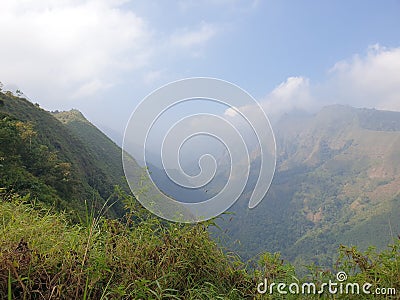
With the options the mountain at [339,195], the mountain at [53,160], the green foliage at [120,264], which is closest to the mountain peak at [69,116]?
the mountain at [53,160]

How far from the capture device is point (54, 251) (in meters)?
1.98

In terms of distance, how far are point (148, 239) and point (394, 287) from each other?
1.50 metres

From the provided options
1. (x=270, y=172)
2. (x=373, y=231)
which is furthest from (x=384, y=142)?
(x=270, y=172)

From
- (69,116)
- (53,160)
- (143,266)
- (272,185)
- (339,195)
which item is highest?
(69,116)

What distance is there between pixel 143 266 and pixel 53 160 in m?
17.9

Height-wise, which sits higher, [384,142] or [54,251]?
[384,142]

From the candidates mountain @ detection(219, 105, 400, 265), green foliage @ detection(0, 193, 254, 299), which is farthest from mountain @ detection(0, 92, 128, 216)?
mountain @ detection(219, 105, 400, 265)

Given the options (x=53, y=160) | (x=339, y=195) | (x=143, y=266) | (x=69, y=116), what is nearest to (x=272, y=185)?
(x=53, y=160)

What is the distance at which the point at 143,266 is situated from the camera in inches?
77.5

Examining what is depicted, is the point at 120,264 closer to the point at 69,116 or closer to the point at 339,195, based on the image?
the point at 69,116

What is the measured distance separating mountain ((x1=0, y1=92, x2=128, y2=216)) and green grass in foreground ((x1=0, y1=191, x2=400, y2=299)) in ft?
1.54

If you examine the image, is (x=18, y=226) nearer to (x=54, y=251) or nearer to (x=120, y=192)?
(x=54, y=251)

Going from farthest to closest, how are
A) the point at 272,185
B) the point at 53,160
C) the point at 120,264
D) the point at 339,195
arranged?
the point at 339,195 → the point at 272,185 → the point at 53,160 → the point at 120,264

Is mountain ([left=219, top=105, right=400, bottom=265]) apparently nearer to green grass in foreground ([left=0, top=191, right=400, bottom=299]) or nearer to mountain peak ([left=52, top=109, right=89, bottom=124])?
mountain peak ([left=52, top=109, right=89, bottom=124])
